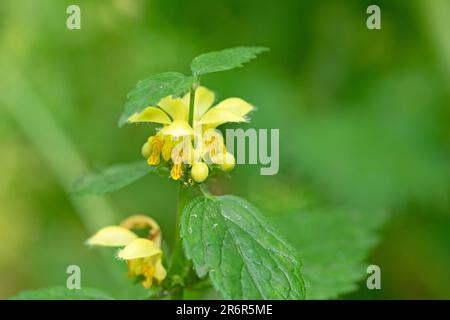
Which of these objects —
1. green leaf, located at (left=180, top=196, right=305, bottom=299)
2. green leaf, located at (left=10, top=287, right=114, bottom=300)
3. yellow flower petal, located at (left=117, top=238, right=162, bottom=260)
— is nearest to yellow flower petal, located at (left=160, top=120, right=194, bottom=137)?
green leaf, located at (left=180, top=196, right=305, bottom=299)

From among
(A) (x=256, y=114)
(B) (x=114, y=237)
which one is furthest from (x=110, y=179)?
(A) (x=256, y=114)

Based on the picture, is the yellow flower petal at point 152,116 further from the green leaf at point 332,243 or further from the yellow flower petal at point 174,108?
the green leaf at point 332,243

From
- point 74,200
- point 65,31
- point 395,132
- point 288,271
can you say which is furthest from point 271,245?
point 65,31

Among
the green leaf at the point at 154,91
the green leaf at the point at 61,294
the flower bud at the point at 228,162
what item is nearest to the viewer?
the green leaf at the point at 154,91

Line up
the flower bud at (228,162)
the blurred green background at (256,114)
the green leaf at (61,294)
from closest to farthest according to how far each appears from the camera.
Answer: the flower bud at (228,162) → the green leaf at (61,294) → the blurred green background at (256,114)

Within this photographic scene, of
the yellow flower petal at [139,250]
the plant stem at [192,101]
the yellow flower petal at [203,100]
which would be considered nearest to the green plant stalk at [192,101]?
the plant stem at [192,101]

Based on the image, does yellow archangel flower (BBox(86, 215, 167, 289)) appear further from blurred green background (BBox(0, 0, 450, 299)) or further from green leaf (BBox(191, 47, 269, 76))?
blurred green background (BBox(0, 0, 450, 299))
